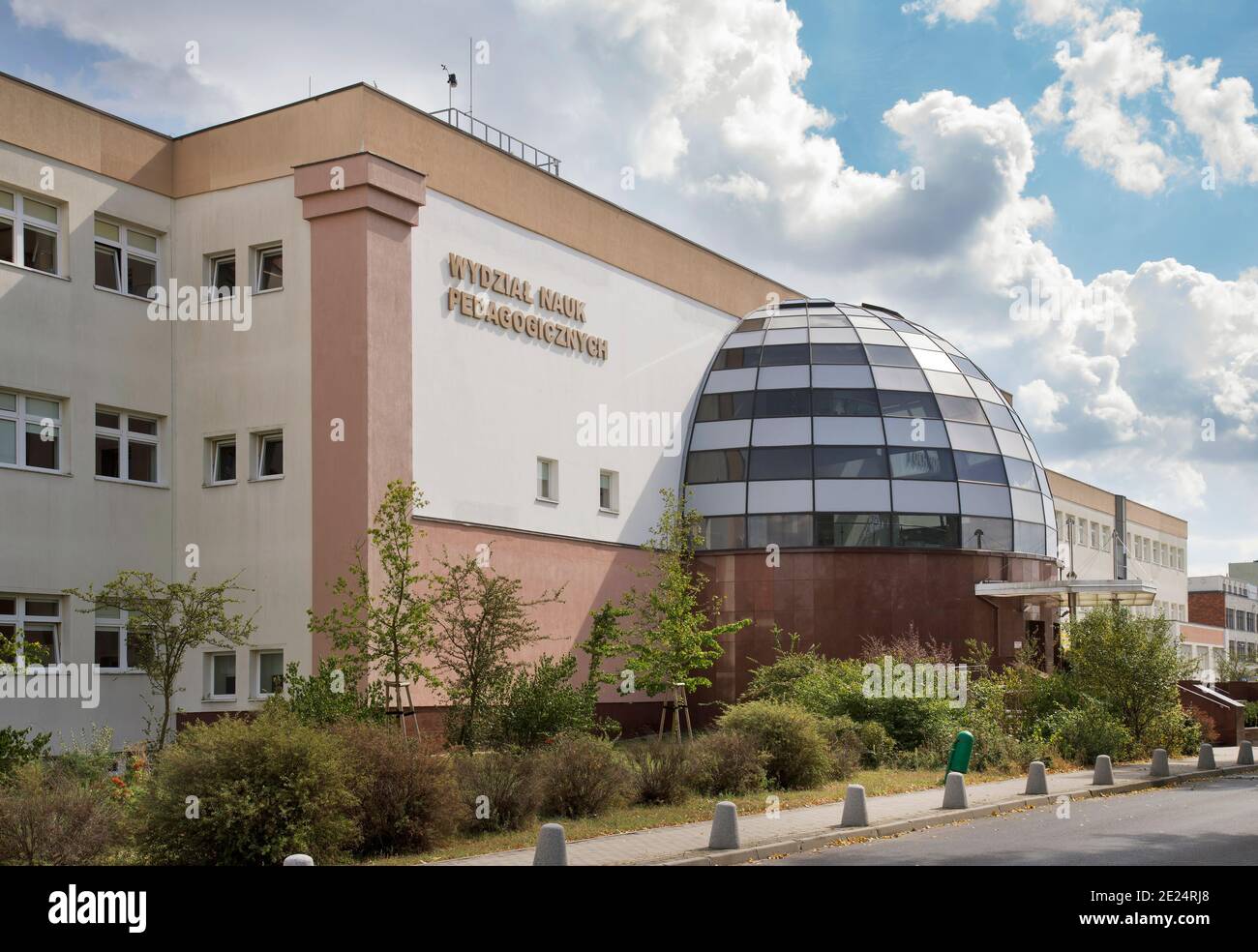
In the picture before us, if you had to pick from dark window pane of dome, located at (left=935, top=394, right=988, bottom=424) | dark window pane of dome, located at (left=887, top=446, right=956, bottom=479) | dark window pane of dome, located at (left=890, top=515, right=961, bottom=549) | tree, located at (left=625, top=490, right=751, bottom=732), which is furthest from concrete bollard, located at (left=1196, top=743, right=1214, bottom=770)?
dark window pane of dome, located at (left=935, top=394, right=988, bottom=424)

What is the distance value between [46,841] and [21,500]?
12525mm

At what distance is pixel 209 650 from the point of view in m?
26.5

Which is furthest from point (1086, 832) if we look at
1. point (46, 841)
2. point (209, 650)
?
point (209, 650)

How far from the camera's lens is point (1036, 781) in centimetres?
2144

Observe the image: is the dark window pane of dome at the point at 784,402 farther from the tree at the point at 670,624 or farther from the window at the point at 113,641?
the window at the point at 113,641

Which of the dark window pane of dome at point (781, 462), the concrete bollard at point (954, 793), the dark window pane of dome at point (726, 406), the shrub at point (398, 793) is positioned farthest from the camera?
the dark window pane of dome at point (726, 406)

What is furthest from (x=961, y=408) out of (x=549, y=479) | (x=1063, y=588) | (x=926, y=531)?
(x=549, y=479)

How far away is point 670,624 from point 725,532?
7.12m

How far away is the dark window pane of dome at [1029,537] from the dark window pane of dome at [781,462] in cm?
648

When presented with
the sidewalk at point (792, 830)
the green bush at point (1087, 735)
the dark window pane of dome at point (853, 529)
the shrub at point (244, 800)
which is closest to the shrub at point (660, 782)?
the sidewalk at point (792, 830)

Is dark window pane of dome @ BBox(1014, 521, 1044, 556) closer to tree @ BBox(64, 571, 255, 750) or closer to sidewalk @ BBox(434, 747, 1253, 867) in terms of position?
sidewalk @ BBox(434, 747, 1253, 867)

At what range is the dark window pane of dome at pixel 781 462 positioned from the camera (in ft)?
118

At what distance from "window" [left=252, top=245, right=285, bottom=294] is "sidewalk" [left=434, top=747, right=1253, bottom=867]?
15.3 meters

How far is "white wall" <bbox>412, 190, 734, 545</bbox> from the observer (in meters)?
27.2
